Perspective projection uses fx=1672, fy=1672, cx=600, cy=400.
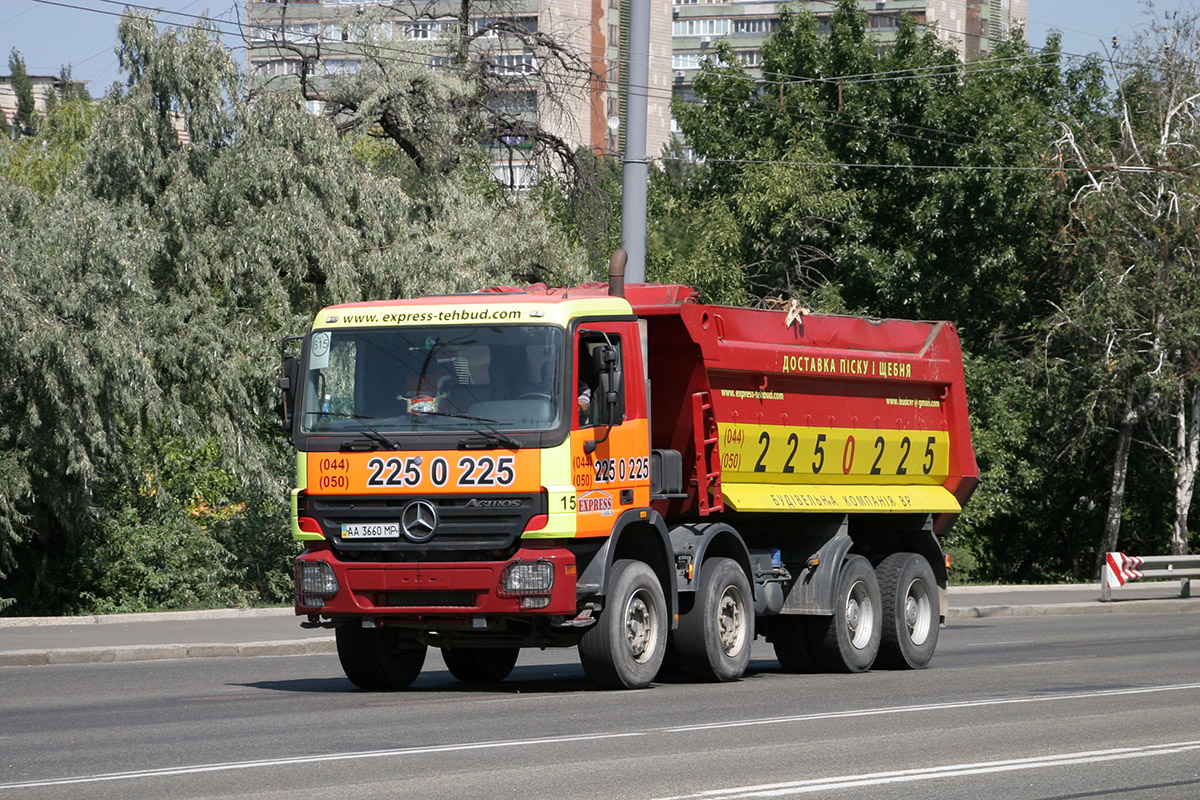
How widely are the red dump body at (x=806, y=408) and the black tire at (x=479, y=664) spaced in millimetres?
2079

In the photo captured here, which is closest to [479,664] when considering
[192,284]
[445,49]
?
[192,284]

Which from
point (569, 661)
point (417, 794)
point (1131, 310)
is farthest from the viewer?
point (1131, 310)

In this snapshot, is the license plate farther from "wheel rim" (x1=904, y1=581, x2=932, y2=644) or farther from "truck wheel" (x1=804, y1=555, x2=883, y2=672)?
"wheel rim" (x1=904, y1=581, x2=932, y2=644)

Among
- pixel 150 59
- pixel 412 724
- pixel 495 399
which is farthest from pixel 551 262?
pixel 412 724

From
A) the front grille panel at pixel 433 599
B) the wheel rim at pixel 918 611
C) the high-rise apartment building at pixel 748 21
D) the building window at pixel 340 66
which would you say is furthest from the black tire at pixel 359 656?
the high-rise apartment building at pixel 748 21

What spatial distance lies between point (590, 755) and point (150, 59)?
18673 millimetres

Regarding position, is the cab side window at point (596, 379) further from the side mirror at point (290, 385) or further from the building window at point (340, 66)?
the building window at point (340, 66)

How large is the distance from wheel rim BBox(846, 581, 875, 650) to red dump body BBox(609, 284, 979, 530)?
0.79m

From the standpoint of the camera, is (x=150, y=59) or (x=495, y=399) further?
(x=150, y=59)

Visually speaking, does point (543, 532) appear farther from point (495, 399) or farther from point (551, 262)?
point (551, 262)

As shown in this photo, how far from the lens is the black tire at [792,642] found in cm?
1555

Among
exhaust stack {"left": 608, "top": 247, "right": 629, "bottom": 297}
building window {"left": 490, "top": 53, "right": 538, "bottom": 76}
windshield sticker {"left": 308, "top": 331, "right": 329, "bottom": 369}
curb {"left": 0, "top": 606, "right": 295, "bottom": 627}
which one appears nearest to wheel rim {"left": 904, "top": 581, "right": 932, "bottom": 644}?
exhaust stack {"left": 608, "top": 247, "right": 629, "bottom": 297}

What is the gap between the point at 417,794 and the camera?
7629 millimetres

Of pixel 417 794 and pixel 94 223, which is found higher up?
pixel 94 223
